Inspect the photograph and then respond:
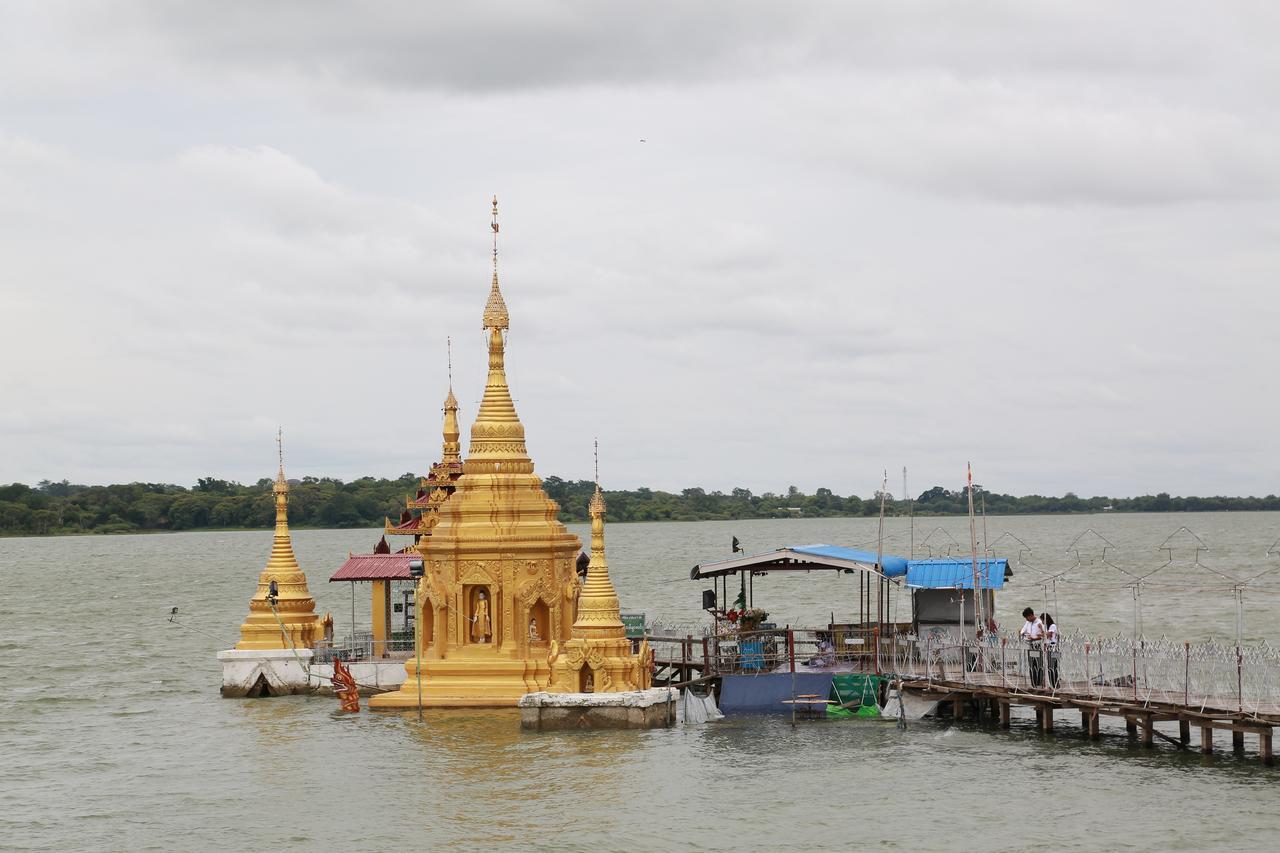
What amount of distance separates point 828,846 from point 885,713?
407 inches

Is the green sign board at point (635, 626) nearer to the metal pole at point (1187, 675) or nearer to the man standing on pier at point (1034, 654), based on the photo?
the man standing on pier at point (1034, 654)

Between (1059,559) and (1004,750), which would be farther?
(1059,559)

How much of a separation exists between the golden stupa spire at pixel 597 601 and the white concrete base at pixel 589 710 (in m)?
1.44

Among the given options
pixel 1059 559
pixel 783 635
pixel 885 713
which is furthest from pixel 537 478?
pixel 1059 559

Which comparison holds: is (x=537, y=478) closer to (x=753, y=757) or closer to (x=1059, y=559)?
(x=753, y=757)

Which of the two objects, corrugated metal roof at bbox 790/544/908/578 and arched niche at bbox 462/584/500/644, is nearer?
corrugated metal roof at bbox 790/544/908/578

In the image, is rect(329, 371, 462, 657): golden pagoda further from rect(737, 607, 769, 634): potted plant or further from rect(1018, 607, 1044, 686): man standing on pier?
rect(1018, 607, 1044, 686): man standing on pier

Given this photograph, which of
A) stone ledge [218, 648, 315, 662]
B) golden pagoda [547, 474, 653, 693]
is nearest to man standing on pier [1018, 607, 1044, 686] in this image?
golden pagoda [547, 474, 653, 693]

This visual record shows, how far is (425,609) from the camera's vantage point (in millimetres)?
41844

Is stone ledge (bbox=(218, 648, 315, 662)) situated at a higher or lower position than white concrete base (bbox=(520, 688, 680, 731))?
higher

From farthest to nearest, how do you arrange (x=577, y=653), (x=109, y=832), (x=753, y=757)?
(x=577, y=653)
(x=753, y=757)
(x=109, y=832)

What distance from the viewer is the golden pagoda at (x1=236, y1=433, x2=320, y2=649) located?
45.8m

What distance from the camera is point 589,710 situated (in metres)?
36.6

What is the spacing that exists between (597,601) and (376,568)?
10.7m
